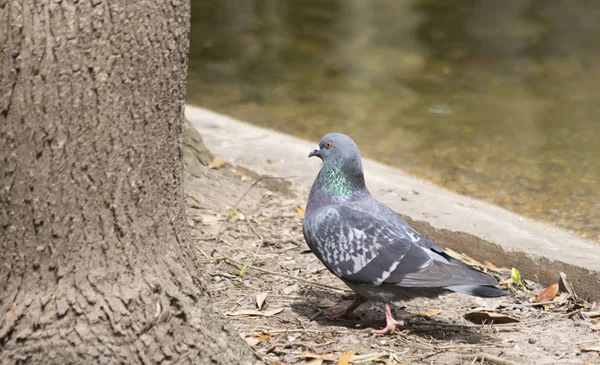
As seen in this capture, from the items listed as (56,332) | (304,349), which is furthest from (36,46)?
(304,349)

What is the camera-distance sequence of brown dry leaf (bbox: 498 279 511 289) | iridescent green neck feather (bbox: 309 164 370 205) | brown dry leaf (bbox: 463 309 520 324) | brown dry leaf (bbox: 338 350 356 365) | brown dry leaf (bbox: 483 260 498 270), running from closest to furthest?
1. brown dry leaf (bbox: 338 350 356 365)
2. brown dry leaf (bbox: 463 309 520 324)
3. iridescent green neck feather (bbox: 309 164 370 205)
4. brown dry leaf (bbox: 498 279 511 289)
5. brown dry leaf (bbox: 483 260 498 270)

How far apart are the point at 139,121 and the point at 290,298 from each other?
1546mm

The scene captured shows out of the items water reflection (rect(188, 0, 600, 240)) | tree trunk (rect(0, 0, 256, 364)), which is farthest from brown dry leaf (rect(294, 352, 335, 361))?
water reflection (rect(188, 0, 600, 240))

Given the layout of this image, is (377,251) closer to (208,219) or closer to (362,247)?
(362,247)

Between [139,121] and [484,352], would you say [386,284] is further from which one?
[139,121]

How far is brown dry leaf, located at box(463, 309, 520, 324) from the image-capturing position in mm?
3588

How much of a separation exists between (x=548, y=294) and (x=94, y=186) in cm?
239

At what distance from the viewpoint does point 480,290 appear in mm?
3312

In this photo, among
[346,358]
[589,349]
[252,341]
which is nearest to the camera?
[346,358]

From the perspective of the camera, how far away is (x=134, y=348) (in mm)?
2648

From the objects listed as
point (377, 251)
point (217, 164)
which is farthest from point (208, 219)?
point (377, 251)

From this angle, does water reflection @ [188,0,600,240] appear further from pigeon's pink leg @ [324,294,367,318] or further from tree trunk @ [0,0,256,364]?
tree trunk @ [0,0,256,364]

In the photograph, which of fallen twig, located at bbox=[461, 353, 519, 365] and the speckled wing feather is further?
the speckled wing feather

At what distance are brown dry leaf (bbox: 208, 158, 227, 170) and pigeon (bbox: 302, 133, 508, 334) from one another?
1.59 meters
